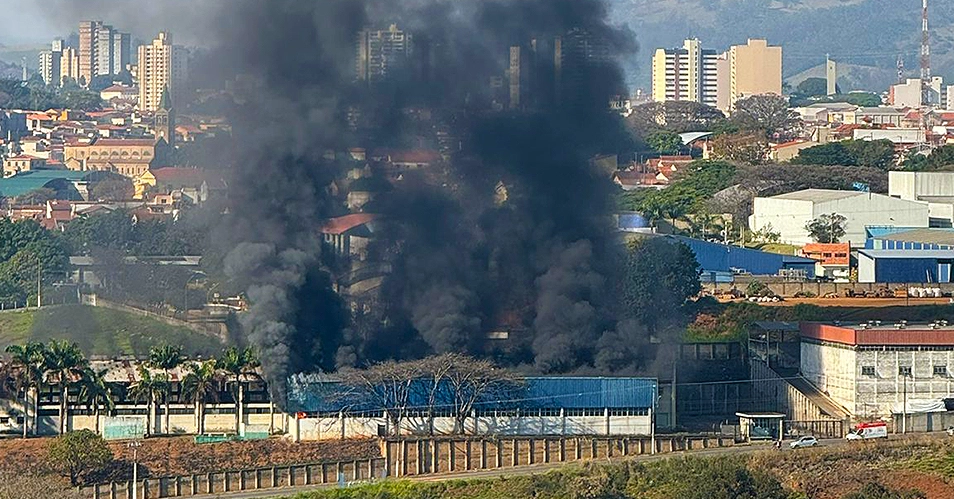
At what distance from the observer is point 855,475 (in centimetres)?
3997

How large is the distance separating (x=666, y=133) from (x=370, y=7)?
6786 cm

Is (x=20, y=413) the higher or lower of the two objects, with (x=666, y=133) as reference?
lower

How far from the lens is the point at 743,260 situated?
2778 inches

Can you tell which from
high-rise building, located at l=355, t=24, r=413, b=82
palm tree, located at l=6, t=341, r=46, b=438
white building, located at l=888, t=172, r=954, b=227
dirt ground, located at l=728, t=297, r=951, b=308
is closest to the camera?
palm tree, located at l=6, t=341, r=46, b=438

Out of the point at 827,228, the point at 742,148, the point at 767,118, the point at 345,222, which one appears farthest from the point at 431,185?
the point at 767,118

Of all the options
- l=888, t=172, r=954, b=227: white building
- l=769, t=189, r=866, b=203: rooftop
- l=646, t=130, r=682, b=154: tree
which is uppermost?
l=646, t=130, r=682, b=154: tree

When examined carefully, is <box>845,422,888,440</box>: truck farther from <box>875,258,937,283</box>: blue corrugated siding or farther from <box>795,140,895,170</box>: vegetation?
<box>795,140,895,170</box>: vegetation

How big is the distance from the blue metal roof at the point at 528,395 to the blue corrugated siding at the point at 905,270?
22.3m

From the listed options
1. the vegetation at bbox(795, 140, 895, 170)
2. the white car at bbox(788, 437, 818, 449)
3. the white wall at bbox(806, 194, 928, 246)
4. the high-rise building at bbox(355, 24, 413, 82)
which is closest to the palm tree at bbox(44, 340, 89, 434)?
the high-rise building at bbox(355, 24, 413, 82)

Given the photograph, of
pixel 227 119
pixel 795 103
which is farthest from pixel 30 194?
pixel 795 103

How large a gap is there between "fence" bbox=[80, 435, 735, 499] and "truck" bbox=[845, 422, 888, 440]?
8.15 feet

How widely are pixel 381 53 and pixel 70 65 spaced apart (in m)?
141

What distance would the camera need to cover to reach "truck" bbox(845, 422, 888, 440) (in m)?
43.4

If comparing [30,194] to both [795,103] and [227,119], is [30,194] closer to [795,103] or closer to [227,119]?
[227,119]
